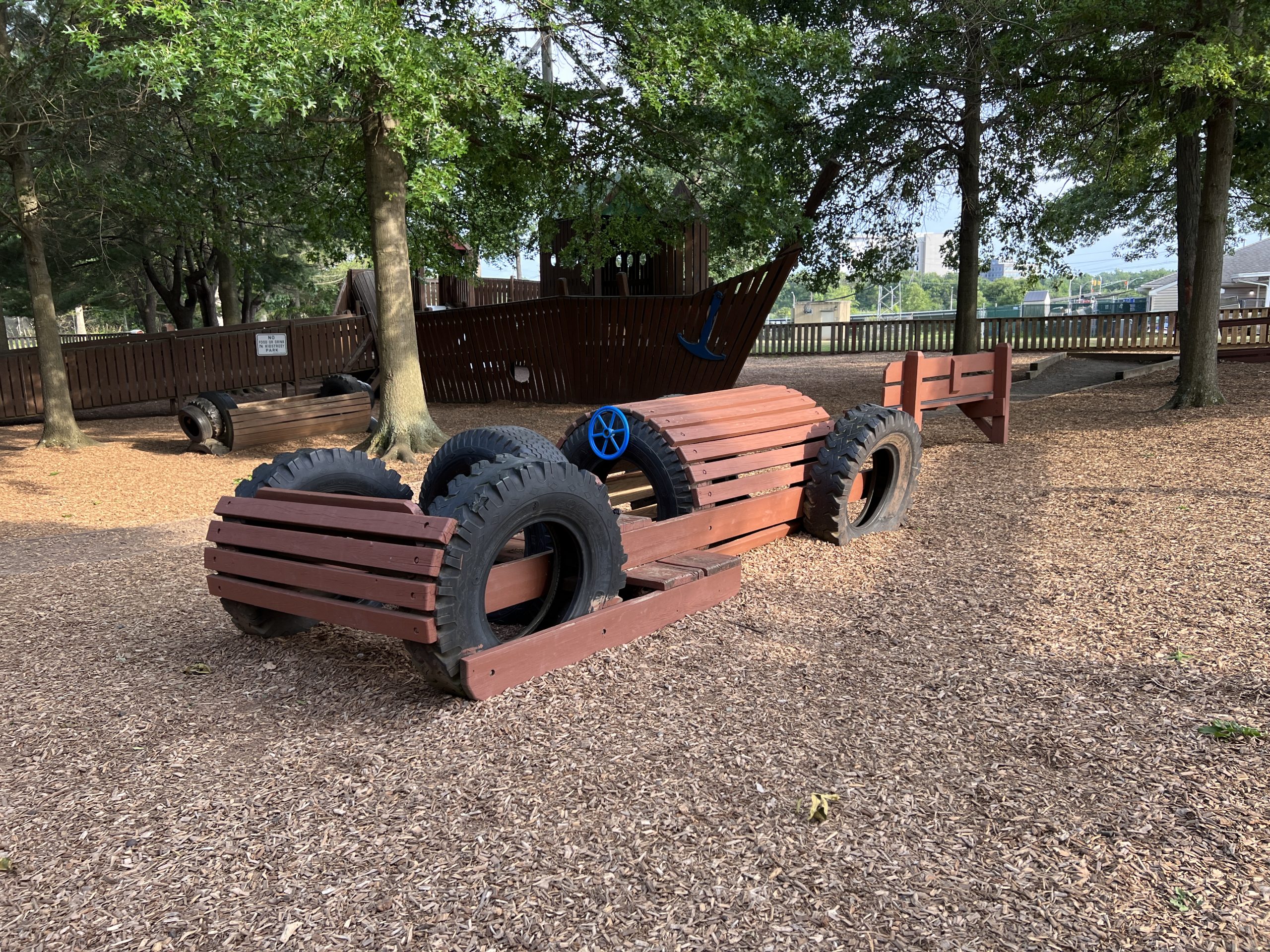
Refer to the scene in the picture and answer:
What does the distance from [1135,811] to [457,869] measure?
201 cm

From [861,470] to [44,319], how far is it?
34.9 ft

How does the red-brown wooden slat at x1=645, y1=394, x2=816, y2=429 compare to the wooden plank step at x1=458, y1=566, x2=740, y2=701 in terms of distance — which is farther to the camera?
the red-brown wooden slat at x1=645, y1=394, x2=816, y2=429

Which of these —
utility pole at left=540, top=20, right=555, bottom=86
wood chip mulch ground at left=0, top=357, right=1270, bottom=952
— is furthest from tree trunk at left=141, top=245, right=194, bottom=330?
wood chip mulch ground at left=0, top=357, right=1270, bottom=952

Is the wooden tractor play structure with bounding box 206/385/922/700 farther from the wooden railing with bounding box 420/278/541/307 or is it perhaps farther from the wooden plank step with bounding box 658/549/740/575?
the wooden railing with bounding box 420/278/541/307

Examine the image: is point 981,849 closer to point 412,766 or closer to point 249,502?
point 412,766

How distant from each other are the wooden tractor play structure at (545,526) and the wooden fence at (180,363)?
12132 mm

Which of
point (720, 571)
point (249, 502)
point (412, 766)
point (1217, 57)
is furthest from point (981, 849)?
point (1217, 57)

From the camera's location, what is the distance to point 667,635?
429 cm

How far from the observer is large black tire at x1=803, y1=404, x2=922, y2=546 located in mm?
5762

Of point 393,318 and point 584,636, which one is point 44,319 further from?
point 584,636

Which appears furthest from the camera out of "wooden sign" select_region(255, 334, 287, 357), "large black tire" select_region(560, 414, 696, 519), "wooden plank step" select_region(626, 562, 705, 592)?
"wooden sign" select_region(255, 334, 287, 357)

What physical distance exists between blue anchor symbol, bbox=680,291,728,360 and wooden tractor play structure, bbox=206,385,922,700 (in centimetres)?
804

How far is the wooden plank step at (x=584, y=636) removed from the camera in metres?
3.46

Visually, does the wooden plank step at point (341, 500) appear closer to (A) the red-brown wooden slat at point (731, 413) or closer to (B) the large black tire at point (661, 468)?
(B) the large black tire at point (661, 468)
